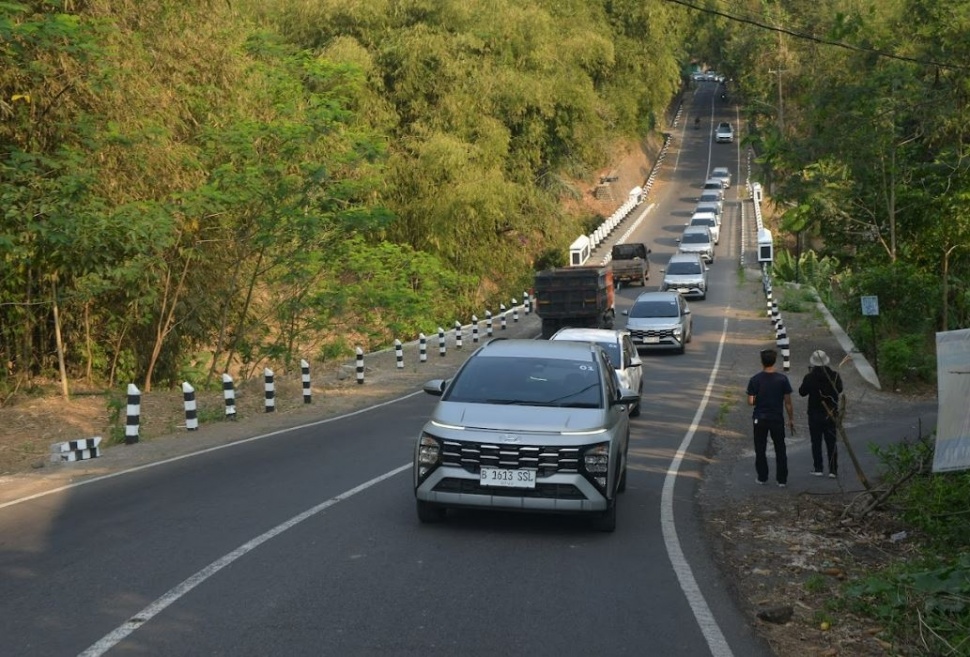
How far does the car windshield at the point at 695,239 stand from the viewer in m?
59.8

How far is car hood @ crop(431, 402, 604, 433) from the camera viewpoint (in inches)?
403

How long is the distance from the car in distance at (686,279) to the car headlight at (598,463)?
37441 mm

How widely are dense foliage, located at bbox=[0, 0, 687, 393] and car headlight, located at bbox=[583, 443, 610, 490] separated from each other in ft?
37.6

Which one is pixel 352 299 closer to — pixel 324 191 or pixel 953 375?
pixel 324 191

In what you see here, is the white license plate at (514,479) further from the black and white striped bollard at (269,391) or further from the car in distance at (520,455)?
the black and white striped bollard at (269,391)

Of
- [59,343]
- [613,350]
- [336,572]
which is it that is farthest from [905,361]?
[336,572]

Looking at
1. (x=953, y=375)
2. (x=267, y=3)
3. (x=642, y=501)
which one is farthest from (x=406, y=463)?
(x=267, y=3)

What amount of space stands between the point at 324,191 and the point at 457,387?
698 inches

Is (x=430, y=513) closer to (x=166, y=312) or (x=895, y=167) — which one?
(x=166, y=312)

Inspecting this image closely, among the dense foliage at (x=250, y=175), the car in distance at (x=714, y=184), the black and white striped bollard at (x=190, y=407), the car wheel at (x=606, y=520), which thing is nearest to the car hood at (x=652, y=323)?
the dense foliage at (x=250, y=175)

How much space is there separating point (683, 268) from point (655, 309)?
16.0 meters

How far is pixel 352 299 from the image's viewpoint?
3356 centimetres

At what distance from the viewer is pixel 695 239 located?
2360 inches

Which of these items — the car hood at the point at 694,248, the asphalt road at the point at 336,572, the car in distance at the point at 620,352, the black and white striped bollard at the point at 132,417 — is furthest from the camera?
the car hood at the point at 694,248
